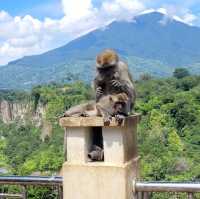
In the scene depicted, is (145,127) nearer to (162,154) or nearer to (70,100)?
(162,154)

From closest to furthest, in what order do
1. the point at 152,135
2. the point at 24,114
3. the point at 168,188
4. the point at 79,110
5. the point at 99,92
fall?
1. the point at 168,188
2. the point at 79,110
3. the point at 99,92
4. the point at 152,135
5. the point at 24,114

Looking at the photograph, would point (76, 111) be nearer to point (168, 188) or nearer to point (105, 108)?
point (105, 108)

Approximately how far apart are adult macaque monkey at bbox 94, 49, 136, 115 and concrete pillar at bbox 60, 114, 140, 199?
250 mm

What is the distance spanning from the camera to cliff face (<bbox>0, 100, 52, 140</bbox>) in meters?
66.4

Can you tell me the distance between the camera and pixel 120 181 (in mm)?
3172

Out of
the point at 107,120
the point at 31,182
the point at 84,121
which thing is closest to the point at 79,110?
the point at 84,121

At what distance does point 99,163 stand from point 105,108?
1.32 ft

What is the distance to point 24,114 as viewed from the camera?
79.6 meters

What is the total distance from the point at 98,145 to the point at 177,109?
45.0 meters

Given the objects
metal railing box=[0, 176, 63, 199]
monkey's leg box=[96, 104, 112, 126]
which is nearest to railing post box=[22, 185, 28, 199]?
metal railing box=[0, 176, 63, 199]

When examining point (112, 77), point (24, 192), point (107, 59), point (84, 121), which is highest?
point (107, 59)

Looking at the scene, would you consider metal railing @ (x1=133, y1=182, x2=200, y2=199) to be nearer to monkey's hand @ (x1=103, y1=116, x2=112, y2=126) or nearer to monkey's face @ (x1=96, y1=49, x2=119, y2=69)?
monkey's hand @ (x1=103, y1=116, x2=112, y2=126)

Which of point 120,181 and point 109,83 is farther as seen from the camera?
point 109,83

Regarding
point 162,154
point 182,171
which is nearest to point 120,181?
point 182,171
